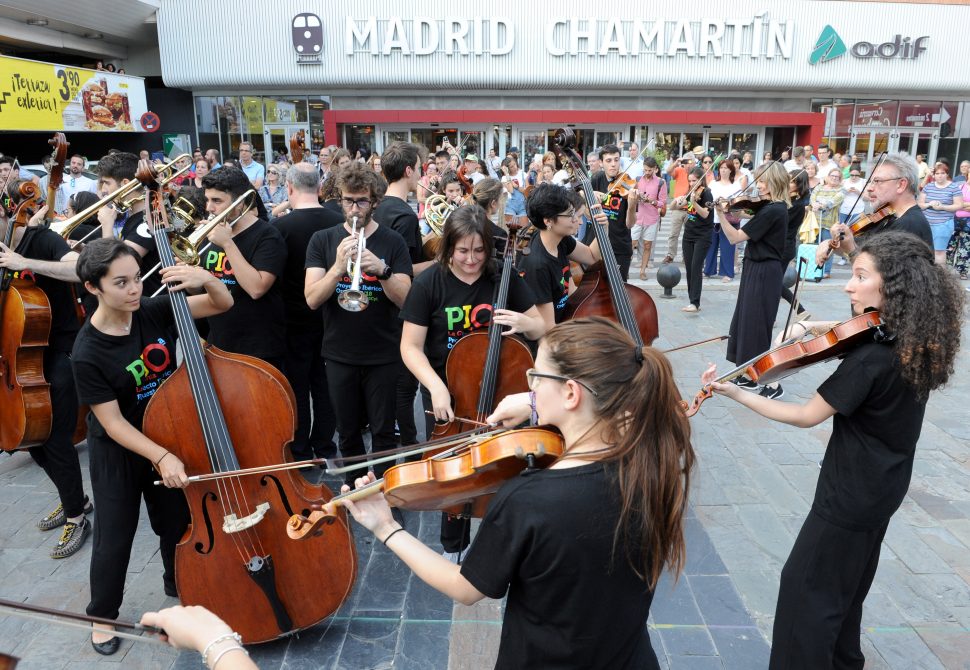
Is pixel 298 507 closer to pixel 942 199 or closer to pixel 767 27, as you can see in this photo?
pixel 942 199

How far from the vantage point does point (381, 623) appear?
333cm

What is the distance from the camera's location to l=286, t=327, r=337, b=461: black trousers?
15.9ft

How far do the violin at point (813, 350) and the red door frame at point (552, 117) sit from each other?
2116 centimetres

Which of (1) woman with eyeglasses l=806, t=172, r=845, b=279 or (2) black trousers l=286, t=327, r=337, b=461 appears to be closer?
(2) black trousers l=286, t=327, r=337, b=461

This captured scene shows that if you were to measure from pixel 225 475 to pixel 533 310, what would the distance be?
1764mm

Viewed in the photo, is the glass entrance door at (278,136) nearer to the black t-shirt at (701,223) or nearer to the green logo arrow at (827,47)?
the green logo arrow at (827,47)

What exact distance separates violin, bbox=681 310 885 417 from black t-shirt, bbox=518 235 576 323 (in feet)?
4.86

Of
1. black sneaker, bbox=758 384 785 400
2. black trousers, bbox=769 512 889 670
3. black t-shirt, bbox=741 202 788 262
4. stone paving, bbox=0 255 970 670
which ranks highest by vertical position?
black t-shirt, bbox=741 202 788 262

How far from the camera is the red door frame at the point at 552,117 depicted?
2262 centimetres

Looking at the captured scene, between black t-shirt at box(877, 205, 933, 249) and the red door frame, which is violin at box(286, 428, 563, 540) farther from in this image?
the red door frame

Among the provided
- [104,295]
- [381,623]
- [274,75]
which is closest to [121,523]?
[104,295]

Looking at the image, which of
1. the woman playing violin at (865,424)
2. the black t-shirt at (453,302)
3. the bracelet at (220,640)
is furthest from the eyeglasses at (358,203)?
the bracelet at (220,640)

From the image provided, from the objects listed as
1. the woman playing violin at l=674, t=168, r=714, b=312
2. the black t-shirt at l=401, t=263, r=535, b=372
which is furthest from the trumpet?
the woman playing violin at l=674, t=168, r=714, b=312

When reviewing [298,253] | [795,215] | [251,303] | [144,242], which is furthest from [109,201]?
[795,215]
